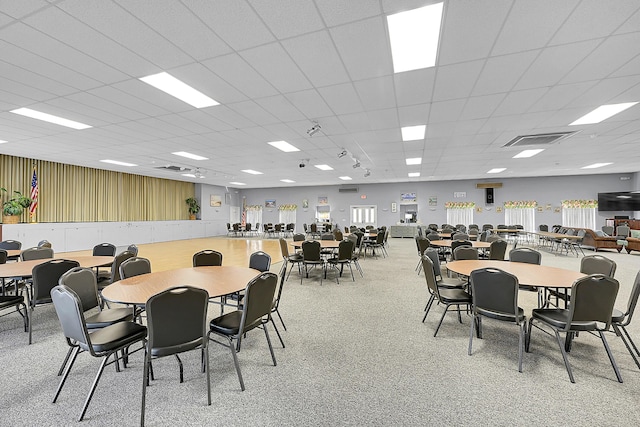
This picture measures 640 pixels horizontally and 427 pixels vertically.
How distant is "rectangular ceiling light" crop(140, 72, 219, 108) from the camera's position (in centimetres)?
376

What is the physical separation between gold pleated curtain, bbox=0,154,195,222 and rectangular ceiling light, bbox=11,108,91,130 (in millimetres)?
6284

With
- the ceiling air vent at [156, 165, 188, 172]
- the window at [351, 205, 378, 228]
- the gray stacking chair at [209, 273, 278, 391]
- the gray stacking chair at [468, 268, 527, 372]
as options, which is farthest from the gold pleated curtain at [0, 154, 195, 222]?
the gray stacking chair at [468, 268, 527, 372]

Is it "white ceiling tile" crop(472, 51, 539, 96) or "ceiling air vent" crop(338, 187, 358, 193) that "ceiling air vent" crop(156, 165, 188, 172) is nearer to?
"ceiling air vent" crop(338, 187, 358, 193)

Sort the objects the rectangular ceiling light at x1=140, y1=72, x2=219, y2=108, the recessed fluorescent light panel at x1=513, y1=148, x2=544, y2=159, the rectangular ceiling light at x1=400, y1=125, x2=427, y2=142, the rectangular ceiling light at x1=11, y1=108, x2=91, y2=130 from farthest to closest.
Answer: the recessed fluorescent light panel at x1=513, y1=148, x2=544, y2=159, the rectangular ceiling light at x1=400, y1=125, x2=427, y2=142, the rectangular ceiling light at x1=11, y1=108, x2=91, y2=130, the rectangular ceiling light at x1=140, y1=72, x2=219, y2=108

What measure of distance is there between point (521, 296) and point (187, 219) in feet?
53.1

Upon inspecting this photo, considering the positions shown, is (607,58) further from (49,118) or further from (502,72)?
(49,118)

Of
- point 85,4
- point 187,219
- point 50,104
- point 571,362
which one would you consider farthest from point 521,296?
point 187,219

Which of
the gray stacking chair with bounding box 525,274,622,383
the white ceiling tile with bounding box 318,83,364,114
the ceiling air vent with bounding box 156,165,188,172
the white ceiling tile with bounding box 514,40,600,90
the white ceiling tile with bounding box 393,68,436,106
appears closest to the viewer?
the gray stacking chair with bounding box 525,274,622,383

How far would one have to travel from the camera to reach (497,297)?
2.81 meters

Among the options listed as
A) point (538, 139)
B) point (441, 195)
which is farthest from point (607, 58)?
point (441, 195)

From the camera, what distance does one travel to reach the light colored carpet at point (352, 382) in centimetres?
205

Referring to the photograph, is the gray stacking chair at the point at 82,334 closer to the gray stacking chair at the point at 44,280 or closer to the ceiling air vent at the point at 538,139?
the gray stacking chair at the point at 44,280

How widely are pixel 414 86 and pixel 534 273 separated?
2.92 m

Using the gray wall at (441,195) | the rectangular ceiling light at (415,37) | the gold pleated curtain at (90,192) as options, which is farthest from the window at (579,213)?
the gold pleated curtain at (90,192)
